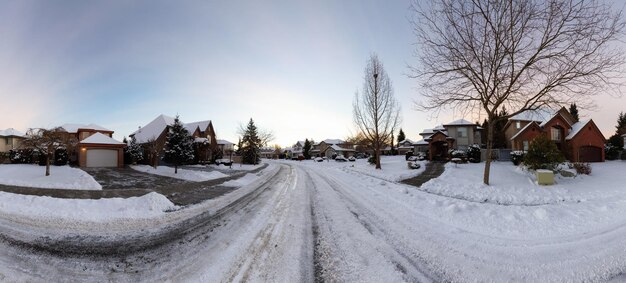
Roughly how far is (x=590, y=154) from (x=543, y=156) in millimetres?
19800

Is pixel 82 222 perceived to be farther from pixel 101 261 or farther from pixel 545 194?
pixel 545 194

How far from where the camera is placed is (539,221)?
7.06 meters

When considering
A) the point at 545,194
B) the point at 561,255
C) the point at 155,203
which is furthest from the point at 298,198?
the point at 545,194

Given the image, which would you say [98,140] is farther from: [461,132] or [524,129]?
[524,129]

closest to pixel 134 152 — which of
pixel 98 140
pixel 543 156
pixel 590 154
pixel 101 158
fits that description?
pixel 101 158

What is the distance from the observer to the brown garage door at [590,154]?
30.9 metres

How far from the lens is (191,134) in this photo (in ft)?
141

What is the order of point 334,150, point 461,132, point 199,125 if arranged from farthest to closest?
point 334,150 → point 199,125 → point 461,132

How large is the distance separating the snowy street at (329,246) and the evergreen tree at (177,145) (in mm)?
24010

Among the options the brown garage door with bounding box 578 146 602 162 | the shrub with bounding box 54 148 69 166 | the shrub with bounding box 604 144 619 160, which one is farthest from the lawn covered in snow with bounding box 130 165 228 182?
the shrub with bounding box 604 144 619 160

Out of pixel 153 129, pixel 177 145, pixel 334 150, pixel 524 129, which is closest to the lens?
pixel 177 145

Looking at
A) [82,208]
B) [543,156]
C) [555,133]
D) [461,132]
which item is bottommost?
[82,208]

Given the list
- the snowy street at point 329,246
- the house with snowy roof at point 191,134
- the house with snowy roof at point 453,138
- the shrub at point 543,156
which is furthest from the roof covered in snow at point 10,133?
the shrub at point 543,156

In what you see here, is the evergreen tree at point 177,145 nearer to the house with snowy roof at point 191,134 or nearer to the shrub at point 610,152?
the house with snowy roof at point 191,134
